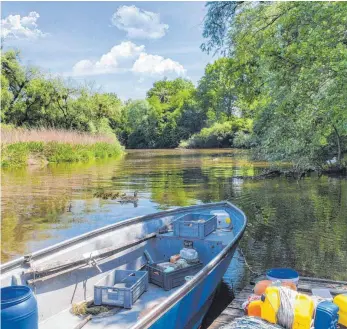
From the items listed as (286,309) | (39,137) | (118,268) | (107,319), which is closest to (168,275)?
(118,268)

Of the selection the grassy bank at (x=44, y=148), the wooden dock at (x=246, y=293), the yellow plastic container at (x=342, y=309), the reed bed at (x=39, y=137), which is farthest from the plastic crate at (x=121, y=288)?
the reed bed at (x=39, y=137)

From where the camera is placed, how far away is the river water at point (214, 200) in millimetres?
8352

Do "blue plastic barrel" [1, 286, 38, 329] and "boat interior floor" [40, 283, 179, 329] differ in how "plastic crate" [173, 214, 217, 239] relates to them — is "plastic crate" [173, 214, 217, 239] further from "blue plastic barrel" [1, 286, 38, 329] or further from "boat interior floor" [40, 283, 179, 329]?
"blue plastic barrel" [1, 286, 38, 329]

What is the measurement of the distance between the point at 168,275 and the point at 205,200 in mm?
8860

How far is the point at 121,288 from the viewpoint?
5.43 metres

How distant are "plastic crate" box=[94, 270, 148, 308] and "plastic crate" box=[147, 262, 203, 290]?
0.79 ft

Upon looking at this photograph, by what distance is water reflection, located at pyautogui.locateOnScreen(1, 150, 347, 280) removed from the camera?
871 cm

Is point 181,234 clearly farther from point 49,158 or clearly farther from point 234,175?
point 49,158

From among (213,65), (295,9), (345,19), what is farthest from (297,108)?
(213,65)

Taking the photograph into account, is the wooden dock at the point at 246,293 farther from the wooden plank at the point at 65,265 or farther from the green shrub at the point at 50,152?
the green shrub at the point at 50,152

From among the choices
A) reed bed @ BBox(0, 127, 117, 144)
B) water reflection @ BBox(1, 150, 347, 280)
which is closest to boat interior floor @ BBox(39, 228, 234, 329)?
water reflection @ BBox(1, 150, 347, 280)

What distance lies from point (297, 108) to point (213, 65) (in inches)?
2259

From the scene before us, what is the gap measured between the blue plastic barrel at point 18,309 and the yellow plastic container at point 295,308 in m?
2.38

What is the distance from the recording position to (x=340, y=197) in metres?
14.4
